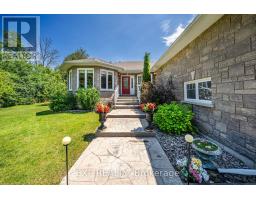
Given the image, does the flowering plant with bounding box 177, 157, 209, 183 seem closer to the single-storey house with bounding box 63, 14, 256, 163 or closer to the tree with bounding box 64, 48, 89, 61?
the single-storey house with bounding box 63, 14, 256, 163

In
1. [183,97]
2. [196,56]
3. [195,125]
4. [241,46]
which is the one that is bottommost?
[195,125]

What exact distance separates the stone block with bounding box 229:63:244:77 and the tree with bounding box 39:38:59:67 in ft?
91.8

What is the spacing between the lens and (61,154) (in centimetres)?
342

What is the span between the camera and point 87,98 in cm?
913

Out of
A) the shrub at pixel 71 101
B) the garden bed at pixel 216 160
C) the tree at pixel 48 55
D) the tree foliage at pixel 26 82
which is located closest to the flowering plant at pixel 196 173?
the garden bed at pixel 216 160

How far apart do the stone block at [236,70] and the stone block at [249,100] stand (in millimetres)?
481

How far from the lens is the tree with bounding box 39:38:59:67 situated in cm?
2475

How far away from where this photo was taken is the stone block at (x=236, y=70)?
9.44 feet

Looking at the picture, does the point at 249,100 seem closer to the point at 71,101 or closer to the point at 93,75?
the point at 71,101

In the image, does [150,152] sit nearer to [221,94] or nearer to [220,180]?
[220,180]

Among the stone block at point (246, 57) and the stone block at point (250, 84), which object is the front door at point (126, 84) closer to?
the stone block at point (246, 57)

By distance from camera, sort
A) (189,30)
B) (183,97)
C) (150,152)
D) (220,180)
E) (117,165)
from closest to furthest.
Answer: (220,180) < (117,165) < (150,152) < (189,30) < (183,97)

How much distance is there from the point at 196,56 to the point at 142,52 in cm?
824
